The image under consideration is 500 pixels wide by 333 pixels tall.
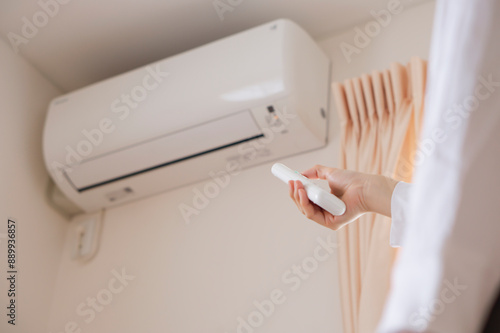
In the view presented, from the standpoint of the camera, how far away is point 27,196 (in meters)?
1.91

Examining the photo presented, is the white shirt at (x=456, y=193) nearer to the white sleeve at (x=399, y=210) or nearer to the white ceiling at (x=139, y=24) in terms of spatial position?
the white sleeve at (x=399, y=210)

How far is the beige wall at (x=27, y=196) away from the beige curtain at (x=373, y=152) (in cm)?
104

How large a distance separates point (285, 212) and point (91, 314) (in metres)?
0.72

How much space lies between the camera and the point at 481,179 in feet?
1.93

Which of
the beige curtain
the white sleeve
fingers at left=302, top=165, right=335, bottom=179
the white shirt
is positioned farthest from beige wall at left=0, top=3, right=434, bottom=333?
the white shirt

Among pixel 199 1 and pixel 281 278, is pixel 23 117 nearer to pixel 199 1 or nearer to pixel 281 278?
pixel 199 1

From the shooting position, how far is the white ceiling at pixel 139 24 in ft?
6.03

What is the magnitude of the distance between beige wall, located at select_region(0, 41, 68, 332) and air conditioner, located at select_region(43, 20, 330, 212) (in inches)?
4.2

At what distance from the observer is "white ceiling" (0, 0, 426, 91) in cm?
184

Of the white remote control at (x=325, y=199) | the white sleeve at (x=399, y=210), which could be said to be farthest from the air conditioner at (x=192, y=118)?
the white sleeve at (x=399, y=210)

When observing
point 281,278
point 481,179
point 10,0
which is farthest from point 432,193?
point 10,0

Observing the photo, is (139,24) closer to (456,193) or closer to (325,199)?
(325,199)

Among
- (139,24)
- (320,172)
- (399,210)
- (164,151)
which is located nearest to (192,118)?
(164,151)

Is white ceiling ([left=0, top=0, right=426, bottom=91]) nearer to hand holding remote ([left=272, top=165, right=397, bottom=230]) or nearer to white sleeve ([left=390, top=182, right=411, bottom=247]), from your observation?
hand holding remote ([left=272, top=165, right=397, bottom=230])
